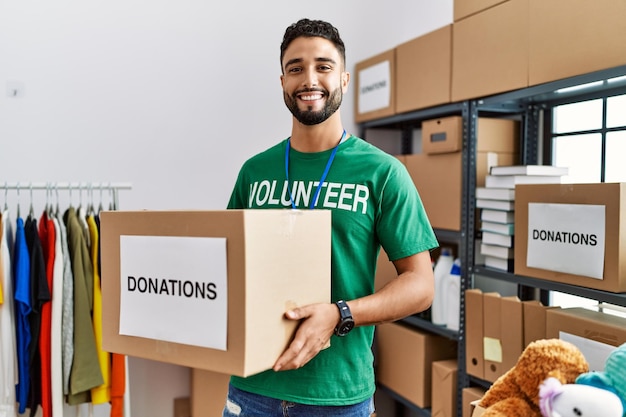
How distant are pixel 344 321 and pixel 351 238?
0.22 metres

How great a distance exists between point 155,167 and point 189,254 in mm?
1758


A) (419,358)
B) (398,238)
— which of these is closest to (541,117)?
(419,358)

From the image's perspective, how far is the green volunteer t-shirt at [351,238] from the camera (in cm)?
123

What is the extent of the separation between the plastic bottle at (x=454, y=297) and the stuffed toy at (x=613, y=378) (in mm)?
1284

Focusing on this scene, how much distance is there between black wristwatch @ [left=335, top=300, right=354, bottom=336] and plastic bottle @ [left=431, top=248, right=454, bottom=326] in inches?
56.4

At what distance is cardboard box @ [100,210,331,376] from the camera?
38.5 inches

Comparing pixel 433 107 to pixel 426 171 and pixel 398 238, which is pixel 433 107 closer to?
pixel 426 171

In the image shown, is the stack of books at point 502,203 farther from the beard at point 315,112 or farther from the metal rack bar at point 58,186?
the metal rack bar at point 58,186

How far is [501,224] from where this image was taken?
208 centimetres

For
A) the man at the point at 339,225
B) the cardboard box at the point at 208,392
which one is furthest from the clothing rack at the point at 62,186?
the man at the point at 339,225

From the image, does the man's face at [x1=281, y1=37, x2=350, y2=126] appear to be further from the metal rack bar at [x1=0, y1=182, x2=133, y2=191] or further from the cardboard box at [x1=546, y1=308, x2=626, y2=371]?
the metal rack bar at [x1=0, y1=182, x2=133, y2=191]

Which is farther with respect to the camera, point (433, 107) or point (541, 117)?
point (433, 107)

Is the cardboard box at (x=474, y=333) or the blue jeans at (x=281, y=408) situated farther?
the cardboard box at (x=474, y=333)

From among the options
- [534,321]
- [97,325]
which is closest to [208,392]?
[97,325]
